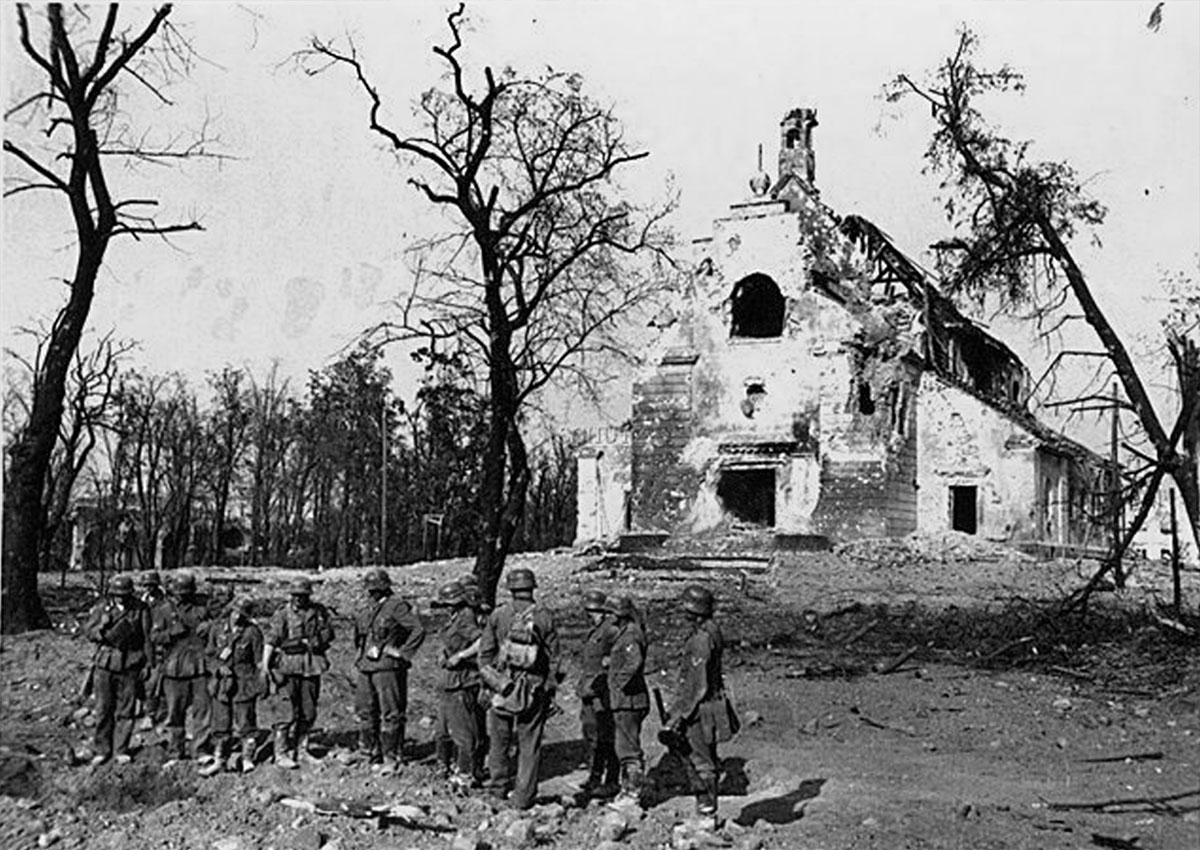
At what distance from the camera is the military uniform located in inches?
396

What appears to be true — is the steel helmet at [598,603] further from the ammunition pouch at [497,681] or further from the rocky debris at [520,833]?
the rocky debris at [520,833]

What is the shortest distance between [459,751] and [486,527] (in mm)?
5892

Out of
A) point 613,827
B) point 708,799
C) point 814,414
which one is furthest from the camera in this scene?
point 814,414

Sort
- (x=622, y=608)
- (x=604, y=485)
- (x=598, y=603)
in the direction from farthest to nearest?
(x=604, y=485) < (x=598, y=603) < (x=622, y=608)

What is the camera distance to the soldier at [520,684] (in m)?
8.98

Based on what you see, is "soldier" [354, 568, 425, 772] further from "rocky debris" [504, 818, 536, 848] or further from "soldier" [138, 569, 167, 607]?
"rocky debris" [504, 818, 536, 848]

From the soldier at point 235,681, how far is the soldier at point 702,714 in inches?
139

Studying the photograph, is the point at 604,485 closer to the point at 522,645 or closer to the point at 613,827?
the point at 522,645

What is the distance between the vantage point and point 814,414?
26.8m

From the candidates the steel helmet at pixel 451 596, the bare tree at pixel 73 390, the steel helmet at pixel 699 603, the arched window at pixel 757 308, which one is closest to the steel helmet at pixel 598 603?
the steel helmet at pixel 699 603

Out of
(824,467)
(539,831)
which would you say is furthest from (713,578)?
(539,831)

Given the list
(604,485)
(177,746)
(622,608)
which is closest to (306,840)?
(177,746)

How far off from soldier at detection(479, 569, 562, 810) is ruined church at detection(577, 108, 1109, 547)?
1608 centimetres

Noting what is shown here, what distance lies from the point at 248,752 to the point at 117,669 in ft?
4.09
